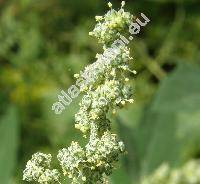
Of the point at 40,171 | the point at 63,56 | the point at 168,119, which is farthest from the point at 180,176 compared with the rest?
the point at 63,56

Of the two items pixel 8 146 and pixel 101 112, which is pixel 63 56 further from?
pixel 101 112

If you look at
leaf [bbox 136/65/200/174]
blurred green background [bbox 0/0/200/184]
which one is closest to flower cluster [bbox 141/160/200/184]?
leaf [bbox 136/65/200/174]

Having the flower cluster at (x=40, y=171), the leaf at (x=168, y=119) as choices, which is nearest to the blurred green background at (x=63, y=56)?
the leaf at (x=168, y=119)

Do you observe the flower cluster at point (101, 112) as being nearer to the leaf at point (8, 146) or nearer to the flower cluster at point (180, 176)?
the flower cluster at point (180, 176)

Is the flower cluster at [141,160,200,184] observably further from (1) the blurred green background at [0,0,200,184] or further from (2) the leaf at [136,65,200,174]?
(1) the blurred green background at [0,0,200,184]

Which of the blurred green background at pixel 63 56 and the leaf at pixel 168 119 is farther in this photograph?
the blurred green background at pixel 63 56

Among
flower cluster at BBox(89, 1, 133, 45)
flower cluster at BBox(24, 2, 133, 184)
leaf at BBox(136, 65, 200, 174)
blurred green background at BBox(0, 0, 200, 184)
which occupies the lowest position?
flower cluster at BBox(24, 2, 133, 184)

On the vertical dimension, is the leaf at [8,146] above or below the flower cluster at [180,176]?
above
